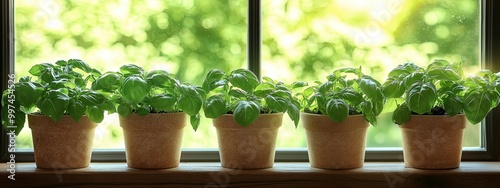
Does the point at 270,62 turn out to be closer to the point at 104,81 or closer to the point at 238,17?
the point at 238,17

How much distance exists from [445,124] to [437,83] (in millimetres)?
138

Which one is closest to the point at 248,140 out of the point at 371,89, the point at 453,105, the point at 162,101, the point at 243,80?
the point at 243,80

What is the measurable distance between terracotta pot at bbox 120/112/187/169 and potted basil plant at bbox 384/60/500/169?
64 cm

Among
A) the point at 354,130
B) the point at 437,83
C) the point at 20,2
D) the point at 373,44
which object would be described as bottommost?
the point at 354,130

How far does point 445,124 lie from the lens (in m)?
1.90

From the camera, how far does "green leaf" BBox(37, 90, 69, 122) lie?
5.91ft

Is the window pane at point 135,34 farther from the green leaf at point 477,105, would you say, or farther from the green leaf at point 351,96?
the green leaf at point 477,105

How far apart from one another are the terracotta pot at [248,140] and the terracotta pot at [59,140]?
0.41 m

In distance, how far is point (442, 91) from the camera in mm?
1896

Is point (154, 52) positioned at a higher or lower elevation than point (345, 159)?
higher

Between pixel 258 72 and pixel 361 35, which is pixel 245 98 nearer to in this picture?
pixel 258 72

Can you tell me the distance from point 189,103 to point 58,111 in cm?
37

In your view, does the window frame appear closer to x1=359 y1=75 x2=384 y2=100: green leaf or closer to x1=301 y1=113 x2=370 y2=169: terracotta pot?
x1=301 y1=113 x2=370 y2=169: terracotta pot

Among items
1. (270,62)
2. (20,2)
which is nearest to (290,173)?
(270,62)
